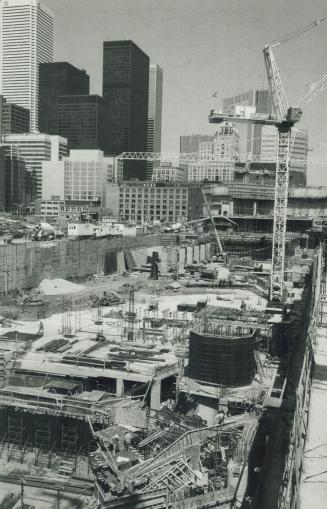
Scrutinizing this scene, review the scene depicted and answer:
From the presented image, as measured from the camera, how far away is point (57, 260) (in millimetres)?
76562

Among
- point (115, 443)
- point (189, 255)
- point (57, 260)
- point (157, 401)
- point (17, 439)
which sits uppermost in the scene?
point (57, 260)

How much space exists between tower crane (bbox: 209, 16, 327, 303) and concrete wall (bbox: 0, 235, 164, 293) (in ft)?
86.4

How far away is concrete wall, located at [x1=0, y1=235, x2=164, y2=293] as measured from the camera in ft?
219

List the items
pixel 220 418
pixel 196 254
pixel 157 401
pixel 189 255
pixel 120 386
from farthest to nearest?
pixel 196 254 → pixel 189 255 → pixel 120 386 → pixel 157 401 → pixel 220 418

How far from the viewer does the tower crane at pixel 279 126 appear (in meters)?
64.5

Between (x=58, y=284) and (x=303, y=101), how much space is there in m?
36.7

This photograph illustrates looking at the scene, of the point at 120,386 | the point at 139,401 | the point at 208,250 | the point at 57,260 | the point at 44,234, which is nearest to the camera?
the point at 139,401

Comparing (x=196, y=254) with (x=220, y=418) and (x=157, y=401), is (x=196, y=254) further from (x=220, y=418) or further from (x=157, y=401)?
(x=220, y=418)

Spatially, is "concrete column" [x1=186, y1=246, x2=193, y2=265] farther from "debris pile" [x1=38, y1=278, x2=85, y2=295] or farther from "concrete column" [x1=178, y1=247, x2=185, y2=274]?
"debris pile" [x1=38, y1=278, x2=85, y2=295]

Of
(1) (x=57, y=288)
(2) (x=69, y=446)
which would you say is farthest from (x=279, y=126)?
(2) (x=69, y=446)

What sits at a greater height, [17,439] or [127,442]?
[127,442]

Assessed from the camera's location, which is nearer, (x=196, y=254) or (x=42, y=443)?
(x=42, y=443)

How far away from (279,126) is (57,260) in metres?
32.5

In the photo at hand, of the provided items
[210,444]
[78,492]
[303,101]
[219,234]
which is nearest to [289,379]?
[210,444]
